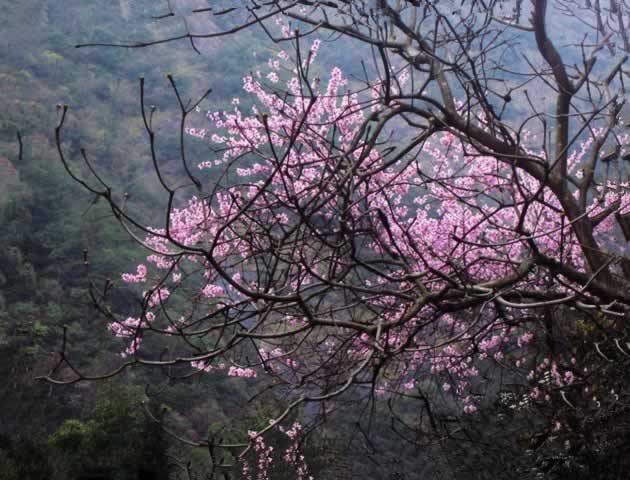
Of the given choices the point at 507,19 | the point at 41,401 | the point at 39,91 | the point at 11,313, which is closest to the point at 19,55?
the point at 39,91

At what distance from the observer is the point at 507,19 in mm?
4242

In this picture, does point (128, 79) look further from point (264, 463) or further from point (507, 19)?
point (507, 19)

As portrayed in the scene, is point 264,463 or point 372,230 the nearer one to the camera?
point 372,230

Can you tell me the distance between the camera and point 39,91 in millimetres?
18875

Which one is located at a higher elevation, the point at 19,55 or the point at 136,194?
the point at 19,55

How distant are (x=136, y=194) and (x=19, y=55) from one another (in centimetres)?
777

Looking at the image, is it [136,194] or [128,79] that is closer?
[136,194]

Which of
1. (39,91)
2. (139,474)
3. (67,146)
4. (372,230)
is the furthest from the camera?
(39,91)

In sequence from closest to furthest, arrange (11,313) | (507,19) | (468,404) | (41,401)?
(507,19)
(41,401)
(468,404)
(11,313)

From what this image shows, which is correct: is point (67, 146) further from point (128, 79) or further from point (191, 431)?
point (191, 431)

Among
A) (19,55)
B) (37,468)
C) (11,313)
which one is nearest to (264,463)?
(37,468)

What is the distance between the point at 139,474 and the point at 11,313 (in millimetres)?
5808

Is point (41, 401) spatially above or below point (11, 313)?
below

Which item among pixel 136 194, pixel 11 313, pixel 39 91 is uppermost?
pixel 39 91
